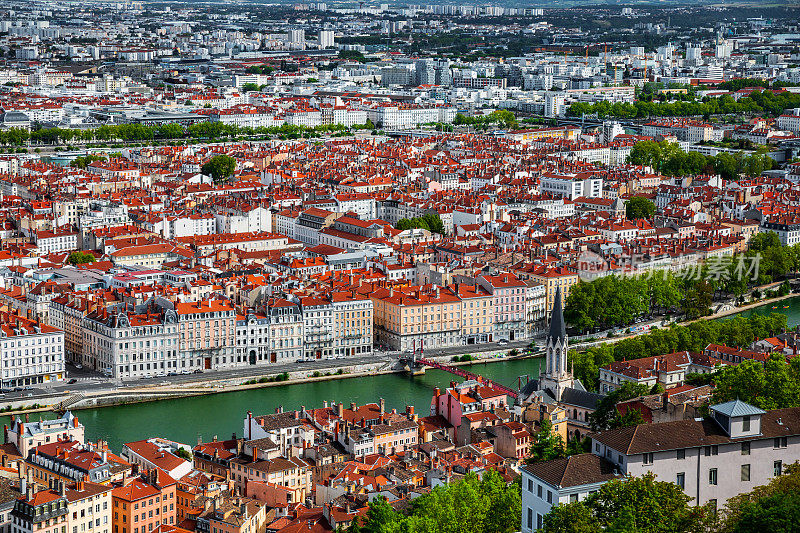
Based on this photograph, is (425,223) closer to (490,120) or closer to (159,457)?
(159,457)

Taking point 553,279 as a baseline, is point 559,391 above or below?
above

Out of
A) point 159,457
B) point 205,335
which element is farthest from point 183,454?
point 205,335

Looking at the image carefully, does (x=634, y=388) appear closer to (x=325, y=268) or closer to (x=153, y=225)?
(x=325, y=268)

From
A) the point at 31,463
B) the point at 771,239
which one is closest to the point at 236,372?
the point at 31,463

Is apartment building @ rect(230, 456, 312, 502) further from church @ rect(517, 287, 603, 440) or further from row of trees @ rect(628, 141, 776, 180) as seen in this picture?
row of trees @ rect(628, 141, 776, 180)

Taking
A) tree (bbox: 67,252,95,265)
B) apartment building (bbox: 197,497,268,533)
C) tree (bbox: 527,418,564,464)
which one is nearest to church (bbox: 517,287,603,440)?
tree (bbox: 527,418,564,464)

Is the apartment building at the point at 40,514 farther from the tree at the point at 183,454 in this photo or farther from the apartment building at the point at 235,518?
the tree at the point at 183,454
